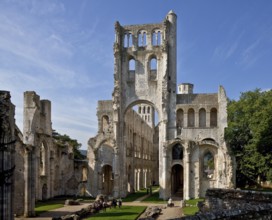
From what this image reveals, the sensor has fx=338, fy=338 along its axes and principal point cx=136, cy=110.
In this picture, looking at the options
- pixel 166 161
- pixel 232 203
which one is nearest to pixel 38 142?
pixel 166 161

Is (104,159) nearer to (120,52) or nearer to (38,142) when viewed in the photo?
(38,142)

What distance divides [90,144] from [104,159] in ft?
7.85

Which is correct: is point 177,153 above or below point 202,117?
below

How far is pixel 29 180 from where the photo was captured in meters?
25.3

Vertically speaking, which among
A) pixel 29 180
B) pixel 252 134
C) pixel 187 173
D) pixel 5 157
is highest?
pixel 252 134

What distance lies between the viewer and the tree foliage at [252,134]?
120 ft

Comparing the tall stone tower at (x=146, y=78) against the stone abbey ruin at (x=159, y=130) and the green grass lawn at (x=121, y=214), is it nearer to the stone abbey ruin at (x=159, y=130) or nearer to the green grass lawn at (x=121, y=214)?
the stone abbey ruin at (x=159, y=130)

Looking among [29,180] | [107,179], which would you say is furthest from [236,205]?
[107,179]

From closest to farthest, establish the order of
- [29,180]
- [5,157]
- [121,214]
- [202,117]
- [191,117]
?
[5,157] < [121,214] < [29,180] < [202,117] < [191,117]

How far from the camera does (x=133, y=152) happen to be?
44.4m

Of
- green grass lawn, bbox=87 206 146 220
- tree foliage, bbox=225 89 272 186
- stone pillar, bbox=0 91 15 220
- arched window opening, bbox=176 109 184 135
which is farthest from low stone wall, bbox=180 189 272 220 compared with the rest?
arched window opening, bbox=176 109 184 135

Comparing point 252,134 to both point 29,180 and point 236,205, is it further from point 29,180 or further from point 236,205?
point 236,205

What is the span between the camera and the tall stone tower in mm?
37500

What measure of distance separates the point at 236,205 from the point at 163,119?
2316 cm
